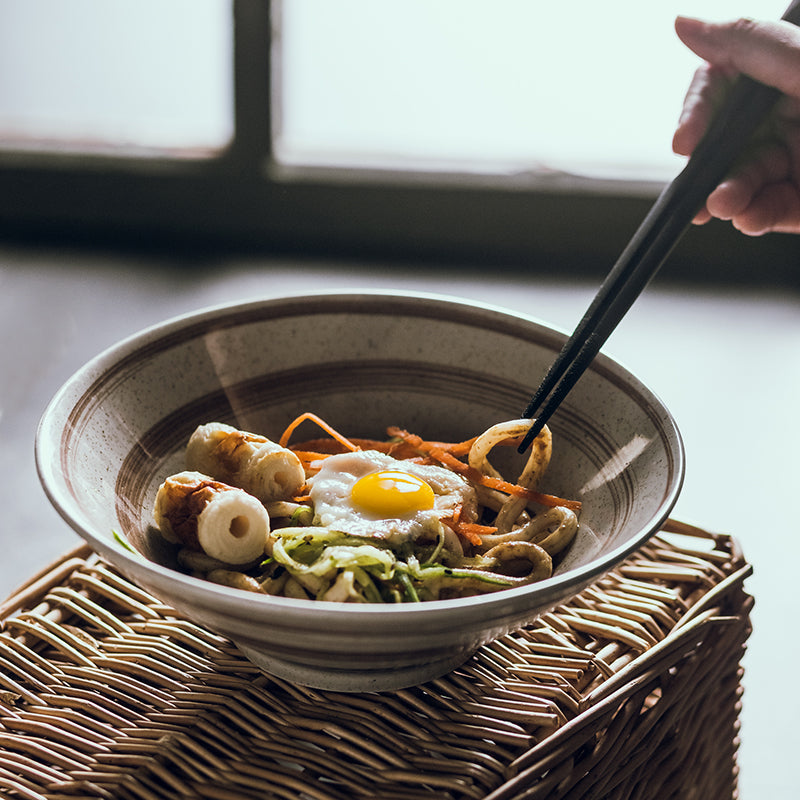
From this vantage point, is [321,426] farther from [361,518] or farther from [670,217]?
[670,217]

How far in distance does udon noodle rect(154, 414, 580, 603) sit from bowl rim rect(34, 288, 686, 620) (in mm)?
72

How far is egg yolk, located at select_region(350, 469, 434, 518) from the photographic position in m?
1.04

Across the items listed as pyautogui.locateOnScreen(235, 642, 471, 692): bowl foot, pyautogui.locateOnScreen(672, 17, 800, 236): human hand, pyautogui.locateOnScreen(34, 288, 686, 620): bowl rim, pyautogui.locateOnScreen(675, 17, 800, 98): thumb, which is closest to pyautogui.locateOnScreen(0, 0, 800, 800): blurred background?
pyautogui.locateOnScreen(672, 17, 800, 236): human hand

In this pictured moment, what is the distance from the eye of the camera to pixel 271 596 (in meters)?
0.82

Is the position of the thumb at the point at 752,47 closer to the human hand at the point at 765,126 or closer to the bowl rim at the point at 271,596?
the human hand at the point at 765,126

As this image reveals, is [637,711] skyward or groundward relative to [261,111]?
groundward

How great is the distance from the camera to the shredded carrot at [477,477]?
1.11m

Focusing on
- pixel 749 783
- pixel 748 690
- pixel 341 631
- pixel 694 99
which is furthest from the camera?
pixel 748 690

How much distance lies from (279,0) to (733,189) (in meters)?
2.24

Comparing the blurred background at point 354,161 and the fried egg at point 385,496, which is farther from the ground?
the blurred background at point 354,161

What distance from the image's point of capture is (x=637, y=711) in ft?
3.41

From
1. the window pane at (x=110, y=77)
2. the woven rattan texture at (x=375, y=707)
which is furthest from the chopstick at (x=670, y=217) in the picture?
the window pane at (x=110, y=77)

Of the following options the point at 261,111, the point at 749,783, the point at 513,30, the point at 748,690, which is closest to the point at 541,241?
the point at 513,30

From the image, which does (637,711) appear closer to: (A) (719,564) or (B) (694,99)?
(A) (719,564)
